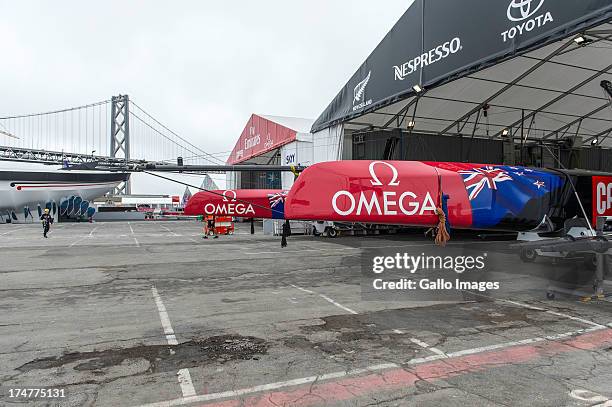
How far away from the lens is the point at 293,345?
5.08 m

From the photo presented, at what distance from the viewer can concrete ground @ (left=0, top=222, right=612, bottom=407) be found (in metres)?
3.78

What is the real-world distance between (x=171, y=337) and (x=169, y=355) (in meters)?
0.73

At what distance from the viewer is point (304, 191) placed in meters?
6.98

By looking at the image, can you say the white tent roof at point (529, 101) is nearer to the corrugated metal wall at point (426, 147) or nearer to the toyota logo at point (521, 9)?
the corrugated metal wall at point (426, 147)

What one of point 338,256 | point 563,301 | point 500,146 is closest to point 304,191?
point 563,301

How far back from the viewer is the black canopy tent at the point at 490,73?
9586mm

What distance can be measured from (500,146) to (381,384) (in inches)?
881

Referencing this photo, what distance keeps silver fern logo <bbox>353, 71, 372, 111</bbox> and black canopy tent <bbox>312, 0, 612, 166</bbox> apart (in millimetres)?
40

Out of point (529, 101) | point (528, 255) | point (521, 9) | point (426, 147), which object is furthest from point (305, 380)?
point (426, 147)

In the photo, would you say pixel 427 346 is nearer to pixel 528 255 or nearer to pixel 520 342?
pixel 520 342

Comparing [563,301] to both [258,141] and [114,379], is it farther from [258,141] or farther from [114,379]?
[258,141]

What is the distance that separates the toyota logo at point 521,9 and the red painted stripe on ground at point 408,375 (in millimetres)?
7508

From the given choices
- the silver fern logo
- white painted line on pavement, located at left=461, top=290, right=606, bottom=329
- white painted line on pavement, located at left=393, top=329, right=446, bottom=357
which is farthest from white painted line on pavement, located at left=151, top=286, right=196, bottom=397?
the silver fern logo

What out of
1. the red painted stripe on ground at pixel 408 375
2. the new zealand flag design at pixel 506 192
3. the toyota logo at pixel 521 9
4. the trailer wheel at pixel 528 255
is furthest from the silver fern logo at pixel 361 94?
the red painted stripe on ground at pixel 408 375
